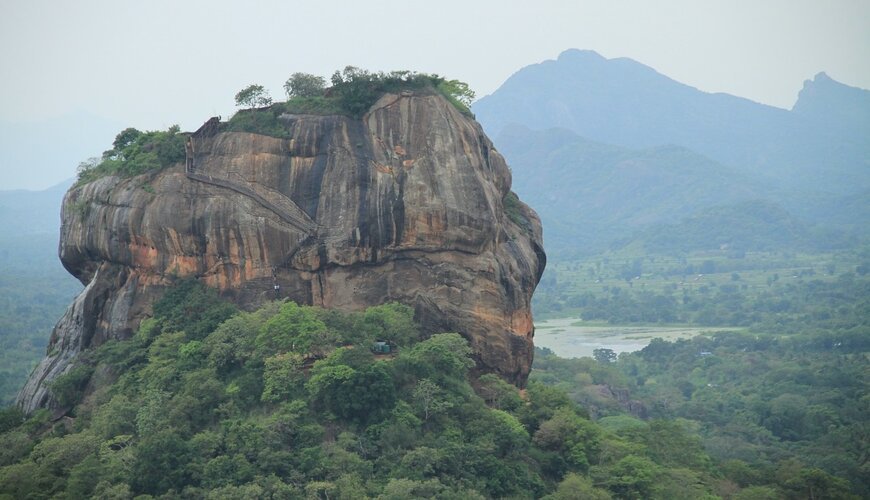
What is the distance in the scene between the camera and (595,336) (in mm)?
82188

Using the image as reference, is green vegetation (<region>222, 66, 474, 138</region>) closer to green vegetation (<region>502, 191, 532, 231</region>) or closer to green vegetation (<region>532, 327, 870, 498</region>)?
green vegetation (<region>502, 191, 532, 231</region>)

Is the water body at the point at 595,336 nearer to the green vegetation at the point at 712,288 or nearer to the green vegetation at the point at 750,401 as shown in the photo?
the green vegetation at the point at 712,288

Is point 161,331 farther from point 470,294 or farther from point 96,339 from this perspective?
point 470,294

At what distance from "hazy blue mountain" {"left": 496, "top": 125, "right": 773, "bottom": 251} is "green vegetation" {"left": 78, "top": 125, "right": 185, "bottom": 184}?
426ft

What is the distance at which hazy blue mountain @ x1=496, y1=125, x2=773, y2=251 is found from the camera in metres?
170

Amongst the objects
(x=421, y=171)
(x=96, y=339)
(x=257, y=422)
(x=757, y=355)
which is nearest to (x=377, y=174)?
(x=421, y=171)

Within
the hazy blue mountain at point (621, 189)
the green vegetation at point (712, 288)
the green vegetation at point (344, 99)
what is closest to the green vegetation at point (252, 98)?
the green vegetation at point (344, 99)

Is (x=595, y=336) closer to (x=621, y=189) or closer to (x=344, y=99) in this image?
(x=344, y=99)

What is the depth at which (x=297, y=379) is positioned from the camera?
25219 mm

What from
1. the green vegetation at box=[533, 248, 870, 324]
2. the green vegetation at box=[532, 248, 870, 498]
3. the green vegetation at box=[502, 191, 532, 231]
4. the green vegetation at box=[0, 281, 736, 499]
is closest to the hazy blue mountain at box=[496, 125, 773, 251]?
the green vegetation at box=[533, 248, 870, 324]

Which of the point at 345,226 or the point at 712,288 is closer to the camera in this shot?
the point at 345,226

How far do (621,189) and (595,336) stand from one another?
106014 millimetres

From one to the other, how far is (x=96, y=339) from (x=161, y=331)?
339 cm

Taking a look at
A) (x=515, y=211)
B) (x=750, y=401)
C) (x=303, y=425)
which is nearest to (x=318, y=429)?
(x=303, y=425)
